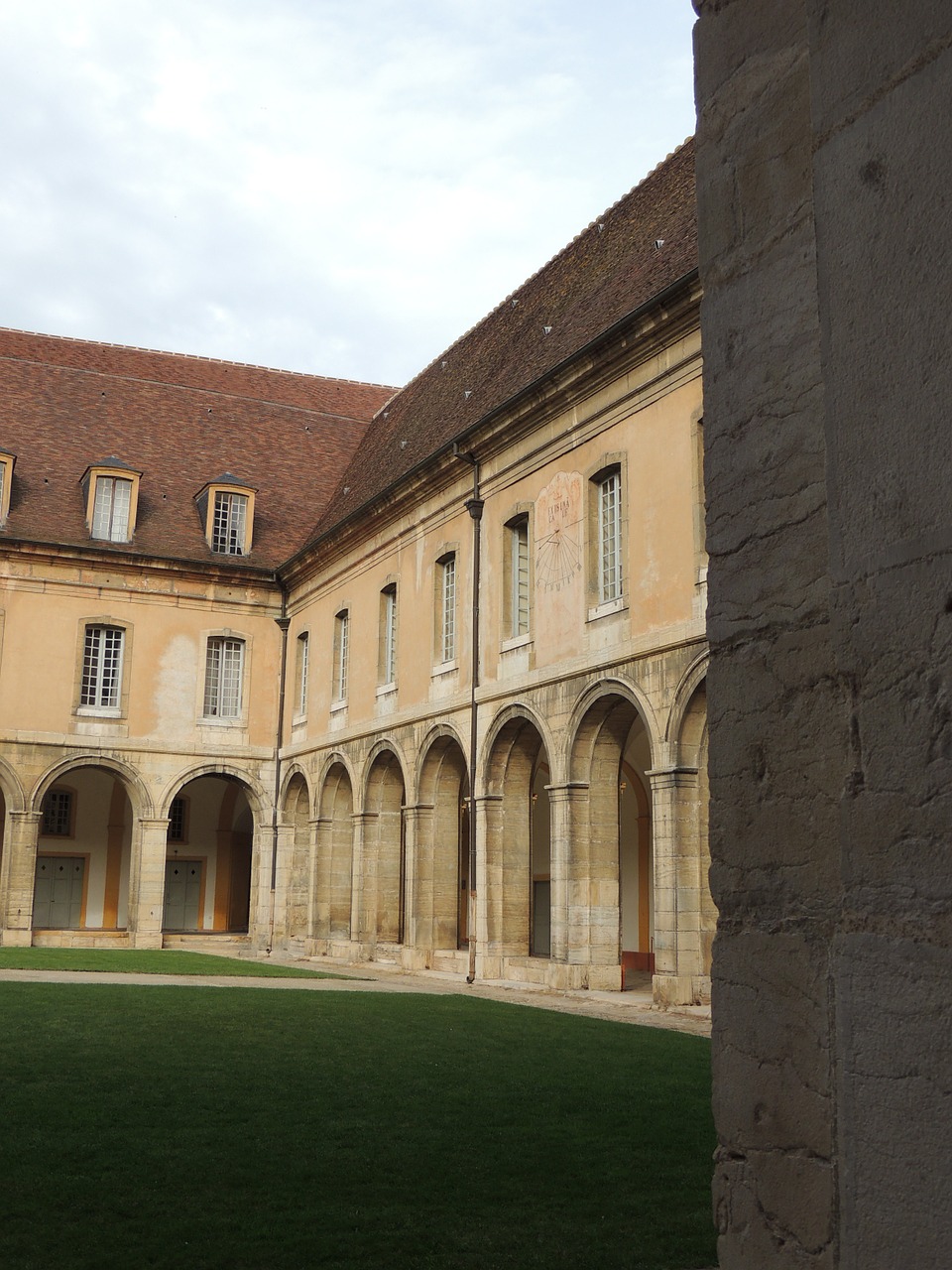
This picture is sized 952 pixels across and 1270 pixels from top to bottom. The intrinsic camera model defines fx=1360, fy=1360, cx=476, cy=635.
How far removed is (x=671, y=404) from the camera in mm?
15883

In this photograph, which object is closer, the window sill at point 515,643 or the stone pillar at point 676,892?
the stone pillar at point 676,892

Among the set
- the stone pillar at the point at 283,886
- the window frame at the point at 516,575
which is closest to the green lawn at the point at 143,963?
the stone pillar at the point at 283,886

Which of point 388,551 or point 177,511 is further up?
point 177,511

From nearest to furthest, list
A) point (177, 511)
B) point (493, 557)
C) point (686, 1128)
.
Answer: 1. point (686, 1128)
2. point (493, 557)
3. point (177, 511)

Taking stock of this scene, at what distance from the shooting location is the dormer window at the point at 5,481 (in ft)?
88.1

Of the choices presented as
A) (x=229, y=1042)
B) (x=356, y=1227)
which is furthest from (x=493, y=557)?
(x=356, y=1227)

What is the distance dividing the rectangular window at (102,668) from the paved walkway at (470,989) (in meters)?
9.94

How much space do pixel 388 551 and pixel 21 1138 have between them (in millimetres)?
17981

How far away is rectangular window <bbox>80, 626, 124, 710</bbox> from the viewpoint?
2708 cm

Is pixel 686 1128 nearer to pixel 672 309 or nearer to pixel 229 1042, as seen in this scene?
pixel 229 1042

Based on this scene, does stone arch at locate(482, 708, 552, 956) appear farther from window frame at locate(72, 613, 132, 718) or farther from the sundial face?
window frame at locate(72, 613, 132, 718)

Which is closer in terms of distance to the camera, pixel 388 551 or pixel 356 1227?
pixel 356 1227

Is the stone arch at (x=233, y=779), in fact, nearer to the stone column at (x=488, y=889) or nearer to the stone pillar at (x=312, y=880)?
Answer: the stone pillar at (x=312, y=880)

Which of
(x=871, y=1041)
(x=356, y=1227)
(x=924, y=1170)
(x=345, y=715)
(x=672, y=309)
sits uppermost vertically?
(x=672, y=309)
